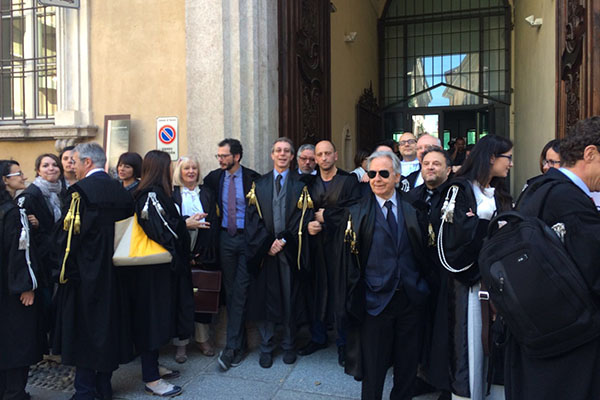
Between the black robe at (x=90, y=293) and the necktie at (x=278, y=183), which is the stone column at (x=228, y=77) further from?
the black robe at (x=90, y=293)

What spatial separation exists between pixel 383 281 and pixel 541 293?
129 centimetres

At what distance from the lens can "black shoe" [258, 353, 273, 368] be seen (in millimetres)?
4250

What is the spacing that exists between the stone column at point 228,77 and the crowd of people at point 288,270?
933mm

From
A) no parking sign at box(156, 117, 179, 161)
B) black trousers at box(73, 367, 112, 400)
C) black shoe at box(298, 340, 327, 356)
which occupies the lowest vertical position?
black shoe at box(298, 340, 327, 356)

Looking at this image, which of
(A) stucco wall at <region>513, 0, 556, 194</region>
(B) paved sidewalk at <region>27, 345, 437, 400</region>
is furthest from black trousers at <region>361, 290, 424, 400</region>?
(A) stucco wall at <region>513, 0, 556, 194</region>

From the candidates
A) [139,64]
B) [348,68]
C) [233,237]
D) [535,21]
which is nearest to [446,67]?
[348,68]

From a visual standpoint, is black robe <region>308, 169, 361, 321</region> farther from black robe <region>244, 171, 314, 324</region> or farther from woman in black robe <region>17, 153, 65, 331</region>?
woman in black robe <region>17, 153, 65, 331</region>

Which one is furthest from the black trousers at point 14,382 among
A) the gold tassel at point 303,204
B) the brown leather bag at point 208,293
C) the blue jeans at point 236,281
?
the gold tassel at point 303,204

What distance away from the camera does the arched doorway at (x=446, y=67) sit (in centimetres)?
1309

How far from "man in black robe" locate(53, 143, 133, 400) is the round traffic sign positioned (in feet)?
6.32

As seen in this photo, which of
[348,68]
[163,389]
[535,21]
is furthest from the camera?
[348,68]

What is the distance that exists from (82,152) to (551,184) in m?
3.07

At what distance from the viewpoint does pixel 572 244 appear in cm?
195

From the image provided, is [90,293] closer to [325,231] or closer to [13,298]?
[13,298]
